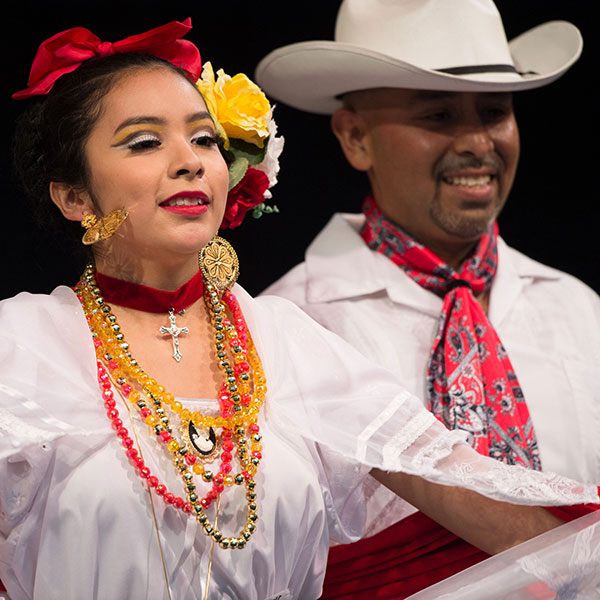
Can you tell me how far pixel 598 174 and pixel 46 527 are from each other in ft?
7.78

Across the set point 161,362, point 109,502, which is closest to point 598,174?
point 161,362

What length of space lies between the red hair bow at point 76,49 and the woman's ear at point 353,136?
3.25 ft

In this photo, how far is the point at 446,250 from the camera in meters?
2.77

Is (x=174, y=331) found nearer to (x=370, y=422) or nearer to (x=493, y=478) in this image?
(x=370, y=422)

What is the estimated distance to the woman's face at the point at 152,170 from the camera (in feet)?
5.58

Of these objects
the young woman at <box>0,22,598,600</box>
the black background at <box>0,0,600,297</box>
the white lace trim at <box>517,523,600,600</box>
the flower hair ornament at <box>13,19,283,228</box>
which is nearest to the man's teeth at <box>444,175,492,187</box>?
the black background at <box>0,0,600,297</box>

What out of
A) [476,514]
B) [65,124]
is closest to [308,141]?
[65,124]

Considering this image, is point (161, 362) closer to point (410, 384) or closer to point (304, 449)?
point (304, 449)

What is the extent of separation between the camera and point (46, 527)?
1625 mm

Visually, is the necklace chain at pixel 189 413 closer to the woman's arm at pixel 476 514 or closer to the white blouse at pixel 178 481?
the white blouse at pixel 178 481

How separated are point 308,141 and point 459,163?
685 millimetres

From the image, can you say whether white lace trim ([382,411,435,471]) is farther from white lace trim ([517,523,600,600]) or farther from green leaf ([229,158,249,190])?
green leaf ([229,158,249,190])

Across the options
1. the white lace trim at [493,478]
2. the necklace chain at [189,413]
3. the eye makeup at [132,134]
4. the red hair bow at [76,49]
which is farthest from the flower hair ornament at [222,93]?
the white lace trim at [493,478]

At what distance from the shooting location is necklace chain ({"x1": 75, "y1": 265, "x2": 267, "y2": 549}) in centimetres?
167
